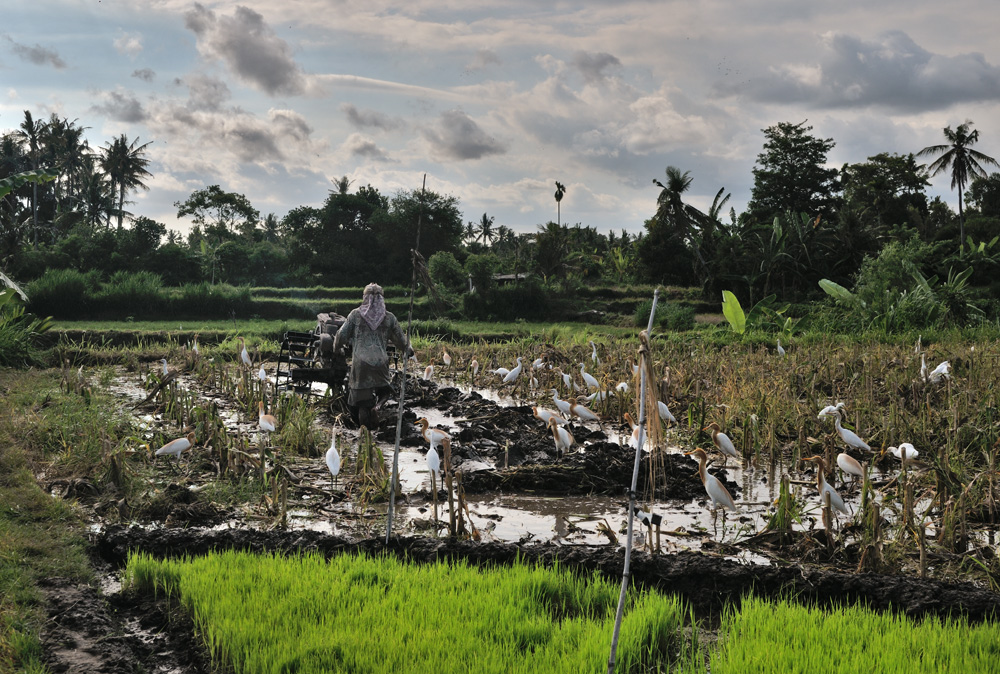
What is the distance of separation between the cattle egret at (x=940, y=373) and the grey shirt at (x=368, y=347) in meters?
5.30

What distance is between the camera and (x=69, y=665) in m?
2.89

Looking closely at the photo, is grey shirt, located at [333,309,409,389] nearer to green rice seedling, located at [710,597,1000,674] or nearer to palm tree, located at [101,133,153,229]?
green rice seedling, located at [710,597,1000,674]

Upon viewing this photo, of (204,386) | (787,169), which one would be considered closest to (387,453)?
(204,386)

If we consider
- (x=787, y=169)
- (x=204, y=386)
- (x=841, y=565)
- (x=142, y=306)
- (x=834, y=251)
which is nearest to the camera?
(x=841, y=565)

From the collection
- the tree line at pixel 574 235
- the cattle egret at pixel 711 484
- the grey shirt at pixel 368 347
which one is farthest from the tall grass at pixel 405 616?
the tree line at pixel 574 235

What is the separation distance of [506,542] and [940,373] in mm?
5416

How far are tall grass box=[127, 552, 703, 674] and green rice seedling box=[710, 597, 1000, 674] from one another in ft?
0.71

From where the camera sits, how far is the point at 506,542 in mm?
4227

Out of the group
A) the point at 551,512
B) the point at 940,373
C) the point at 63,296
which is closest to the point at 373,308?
the point at 551,512

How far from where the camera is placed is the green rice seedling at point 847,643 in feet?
8.95

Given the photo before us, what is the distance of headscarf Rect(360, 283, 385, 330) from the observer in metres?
7.54

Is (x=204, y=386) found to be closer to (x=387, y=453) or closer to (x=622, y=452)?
(x=387, y=453)

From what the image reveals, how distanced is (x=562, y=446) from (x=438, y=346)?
32.6ft

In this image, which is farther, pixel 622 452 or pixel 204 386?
pixel 204 386
